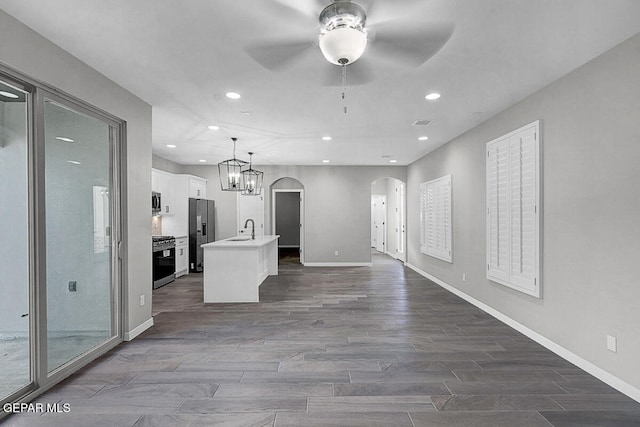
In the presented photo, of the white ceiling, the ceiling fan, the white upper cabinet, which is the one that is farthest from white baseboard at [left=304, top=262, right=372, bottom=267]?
the ceiling fan

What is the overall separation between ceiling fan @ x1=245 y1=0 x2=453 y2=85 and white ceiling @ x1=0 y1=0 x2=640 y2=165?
0.02 metres

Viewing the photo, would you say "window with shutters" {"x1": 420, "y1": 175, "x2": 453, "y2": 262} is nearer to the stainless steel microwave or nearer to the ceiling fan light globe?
the ceiling fan light globe

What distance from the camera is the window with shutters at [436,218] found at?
231 inches

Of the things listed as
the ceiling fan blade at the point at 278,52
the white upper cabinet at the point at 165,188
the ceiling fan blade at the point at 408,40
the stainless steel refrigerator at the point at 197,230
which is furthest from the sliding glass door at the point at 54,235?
the stainless steel refrigerator at the point at 197,230

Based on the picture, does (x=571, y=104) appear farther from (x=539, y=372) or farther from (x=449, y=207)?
(x=449, y=207)

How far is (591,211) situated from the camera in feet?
9.18

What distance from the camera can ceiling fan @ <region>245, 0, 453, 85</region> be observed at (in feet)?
6.16

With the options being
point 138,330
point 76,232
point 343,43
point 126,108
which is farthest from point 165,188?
point 343,43

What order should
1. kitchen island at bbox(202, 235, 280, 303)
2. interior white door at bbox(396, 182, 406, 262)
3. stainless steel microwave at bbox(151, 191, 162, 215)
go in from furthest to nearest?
interior white door at bbox(396, 182, 406, 262), stainless steel microwave at bbox(151, 191, 162, 215), kitchen island at bbox(202, 235, 280, 303)

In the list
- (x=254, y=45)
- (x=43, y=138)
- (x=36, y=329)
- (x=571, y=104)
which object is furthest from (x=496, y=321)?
(x=43, y=138)

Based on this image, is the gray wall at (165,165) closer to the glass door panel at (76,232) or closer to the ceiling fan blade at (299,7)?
the glass door panel at (76,232)

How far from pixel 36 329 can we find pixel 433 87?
3955 millimetres

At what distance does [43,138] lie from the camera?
2.47 m

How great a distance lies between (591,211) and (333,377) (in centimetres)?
257
